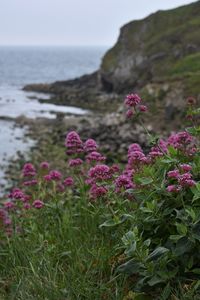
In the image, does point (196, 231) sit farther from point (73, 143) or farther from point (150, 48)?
point (150, 48)

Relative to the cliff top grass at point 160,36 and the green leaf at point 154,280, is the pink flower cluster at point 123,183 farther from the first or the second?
the cliff top grass at point 160,36

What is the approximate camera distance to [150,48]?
5547 centimetres

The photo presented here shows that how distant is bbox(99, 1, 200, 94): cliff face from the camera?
163 ft

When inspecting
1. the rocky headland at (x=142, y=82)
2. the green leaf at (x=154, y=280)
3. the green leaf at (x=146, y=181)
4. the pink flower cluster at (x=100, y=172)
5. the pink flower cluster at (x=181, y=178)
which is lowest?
the rocky headland at (x=142, y=82)

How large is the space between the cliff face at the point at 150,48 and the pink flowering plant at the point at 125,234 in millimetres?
34965

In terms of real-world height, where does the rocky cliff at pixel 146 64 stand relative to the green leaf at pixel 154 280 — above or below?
below

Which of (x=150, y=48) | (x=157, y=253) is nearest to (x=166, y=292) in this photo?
(x=157, y=253)

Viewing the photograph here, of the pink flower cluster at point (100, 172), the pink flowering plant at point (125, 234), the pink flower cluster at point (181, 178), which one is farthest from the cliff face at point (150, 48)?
the pink flower cluster at point (181, 178)

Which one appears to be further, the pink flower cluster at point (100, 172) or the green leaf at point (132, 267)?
the pink flower cluster at point (100, 172)

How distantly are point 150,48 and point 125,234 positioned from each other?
52.9 meters

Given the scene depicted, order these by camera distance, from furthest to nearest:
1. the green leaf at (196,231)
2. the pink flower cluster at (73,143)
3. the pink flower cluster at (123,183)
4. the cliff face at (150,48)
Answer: the cliff face at (150,48) → the pink flower cluster at (73,143) → the pink flower cluster at (123,183) → the green leaf at (196,231)

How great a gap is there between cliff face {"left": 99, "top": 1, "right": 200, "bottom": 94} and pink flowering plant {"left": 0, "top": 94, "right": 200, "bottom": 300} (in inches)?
1377

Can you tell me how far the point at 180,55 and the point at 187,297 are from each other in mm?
47072

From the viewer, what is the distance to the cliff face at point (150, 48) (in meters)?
→ 49.6
